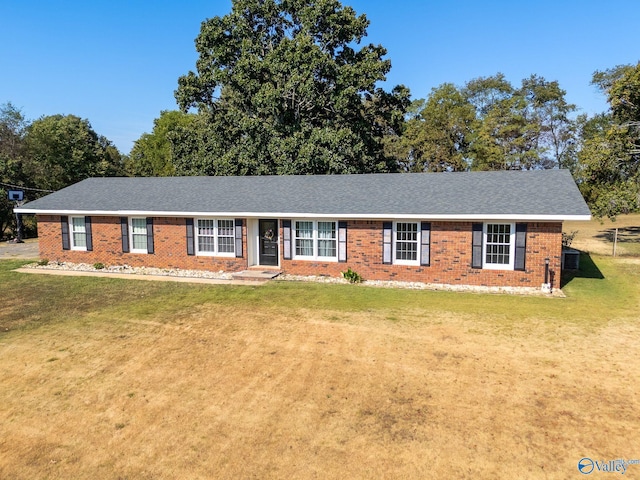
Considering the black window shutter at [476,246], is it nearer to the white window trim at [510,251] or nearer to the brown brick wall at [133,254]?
the white window trim at [510,251]

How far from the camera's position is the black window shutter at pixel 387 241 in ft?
51.0

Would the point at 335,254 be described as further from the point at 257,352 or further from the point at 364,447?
the point at 364,447

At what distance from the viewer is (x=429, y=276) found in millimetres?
15234

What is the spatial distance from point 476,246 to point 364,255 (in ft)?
13.0

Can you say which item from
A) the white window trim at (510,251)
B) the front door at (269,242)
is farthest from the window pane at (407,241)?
the front door at (269,242)

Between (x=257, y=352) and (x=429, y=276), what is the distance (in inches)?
326

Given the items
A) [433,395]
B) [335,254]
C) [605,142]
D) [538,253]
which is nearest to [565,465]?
[433,395]

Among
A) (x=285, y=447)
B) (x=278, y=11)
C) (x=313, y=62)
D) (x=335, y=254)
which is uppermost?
(x=278, y=11)

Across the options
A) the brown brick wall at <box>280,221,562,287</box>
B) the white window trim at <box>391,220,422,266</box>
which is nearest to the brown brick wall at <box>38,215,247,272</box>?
the brown brick wall at <box>280,221,562,287</box>

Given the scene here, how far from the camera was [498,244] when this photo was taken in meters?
14.5

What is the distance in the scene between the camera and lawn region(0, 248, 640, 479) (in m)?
5.37

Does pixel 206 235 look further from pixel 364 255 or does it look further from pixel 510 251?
pixel 510 251

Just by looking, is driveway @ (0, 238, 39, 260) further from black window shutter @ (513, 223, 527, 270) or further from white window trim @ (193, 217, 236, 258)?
black window shutter @ (513, 223, 527, 270)

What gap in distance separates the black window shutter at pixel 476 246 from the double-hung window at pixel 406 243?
73.8 inches
